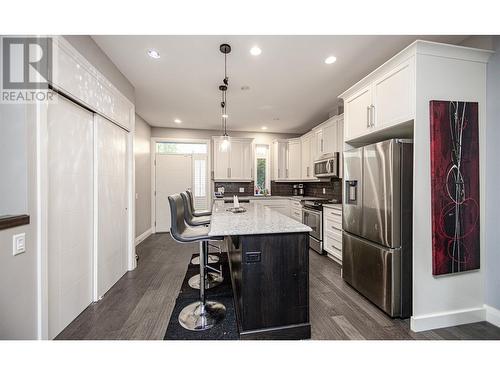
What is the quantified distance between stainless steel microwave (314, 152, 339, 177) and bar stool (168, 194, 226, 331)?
2827mm

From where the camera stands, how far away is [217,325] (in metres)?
1.84

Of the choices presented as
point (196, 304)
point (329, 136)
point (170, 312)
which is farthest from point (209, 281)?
point (329, 136)

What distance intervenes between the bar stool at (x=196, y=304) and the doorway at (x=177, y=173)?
11.9 feet

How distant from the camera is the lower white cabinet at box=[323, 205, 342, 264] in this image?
10.6 feet

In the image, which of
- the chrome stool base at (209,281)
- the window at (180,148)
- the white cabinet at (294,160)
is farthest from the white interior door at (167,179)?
the chrome stool base at (209,281)

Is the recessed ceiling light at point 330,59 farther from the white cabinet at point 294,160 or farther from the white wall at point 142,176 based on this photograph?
the white wall at point 142,176

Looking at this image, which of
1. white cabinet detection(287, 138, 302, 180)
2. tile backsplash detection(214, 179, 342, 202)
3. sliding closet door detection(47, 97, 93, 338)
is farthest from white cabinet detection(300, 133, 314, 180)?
sliding closet door detection(47, 97, 93, 338)

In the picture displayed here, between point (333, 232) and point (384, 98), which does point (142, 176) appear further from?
point (384, 98)

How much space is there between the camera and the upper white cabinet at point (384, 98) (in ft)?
5.91

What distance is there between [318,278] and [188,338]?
5.95 ft

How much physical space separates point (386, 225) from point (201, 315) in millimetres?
1936

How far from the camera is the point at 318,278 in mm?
2811
